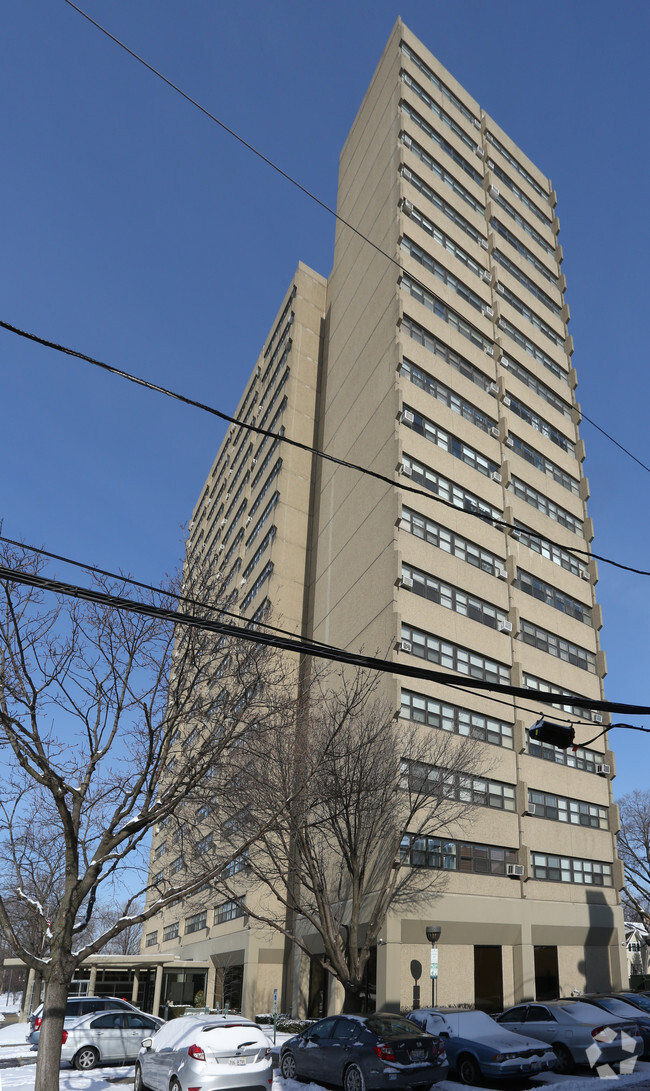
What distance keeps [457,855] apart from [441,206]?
3316 centimetres

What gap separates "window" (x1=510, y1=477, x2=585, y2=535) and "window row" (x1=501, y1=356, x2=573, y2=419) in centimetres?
661

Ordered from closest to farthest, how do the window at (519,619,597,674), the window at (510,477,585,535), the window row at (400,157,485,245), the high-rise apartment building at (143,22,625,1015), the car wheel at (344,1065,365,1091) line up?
the car wheel at (344,1065,365,1091)
the high-rise apartment building at (143,22,625,1015)
the window at (519,619,597,674)
the window at (510,477,585,535)
the window row at (400,157,485,245)

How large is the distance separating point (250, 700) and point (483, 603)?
21955 mm

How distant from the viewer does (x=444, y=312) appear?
4244 centimetres

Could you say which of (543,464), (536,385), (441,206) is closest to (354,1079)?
(543,464)

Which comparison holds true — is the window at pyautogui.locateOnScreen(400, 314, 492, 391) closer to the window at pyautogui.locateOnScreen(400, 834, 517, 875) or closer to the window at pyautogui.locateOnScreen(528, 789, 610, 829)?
the window at pyautogui.locateOnScreen(528, 789, 610, 829)

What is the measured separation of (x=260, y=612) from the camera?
43219 millimetres

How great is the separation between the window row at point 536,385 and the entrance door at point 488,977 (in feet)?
93.9

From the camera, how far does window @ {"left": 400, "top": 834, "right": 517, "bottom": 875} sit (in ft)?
96.3

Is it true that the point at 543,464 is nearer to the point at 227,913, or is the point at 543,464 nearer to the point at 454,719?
the point at 454,719

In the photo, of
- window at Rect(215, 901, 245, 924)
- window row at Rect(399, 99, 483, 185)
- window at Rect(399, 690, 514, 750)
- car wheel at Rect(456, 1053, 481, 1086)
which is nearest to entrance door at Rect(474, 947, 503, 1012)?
window at Rect(399, 690, 514, 750)

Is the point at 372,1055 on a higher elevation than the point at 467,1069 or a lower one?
higher

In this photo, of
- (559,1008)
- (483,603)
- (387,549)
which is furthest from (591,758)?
(559,1008)

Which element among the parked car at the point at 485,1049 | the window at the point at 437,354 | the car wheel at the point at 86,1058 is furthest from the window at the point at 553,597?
the car wheel at the point at 86,1058
